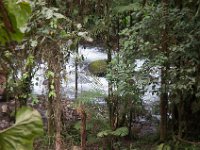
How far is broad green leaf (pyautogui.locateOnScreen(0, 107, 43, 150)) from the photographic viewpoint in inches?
33.9

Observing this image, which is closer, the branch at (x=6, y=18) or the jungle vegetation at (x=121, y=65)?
the branch at (x=6, y=18)

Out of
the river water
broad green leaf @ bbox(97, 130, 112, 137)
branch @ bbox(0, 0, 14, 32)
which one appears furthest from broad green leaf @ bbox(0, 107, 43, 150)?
broad green leaf @ bbox(97, 130, 112, 137)

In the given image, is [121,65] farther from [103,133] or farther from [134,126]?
[134,126]

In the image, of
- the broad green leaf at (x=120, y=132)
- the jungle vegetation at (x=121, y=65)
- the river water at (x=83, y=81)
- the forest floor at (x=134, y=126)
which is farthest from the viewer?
the forest floor at (x=134, y=126)

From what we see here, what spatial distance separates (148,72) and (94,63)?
4.73 m

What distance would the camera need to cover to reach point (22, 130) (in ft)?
2.87

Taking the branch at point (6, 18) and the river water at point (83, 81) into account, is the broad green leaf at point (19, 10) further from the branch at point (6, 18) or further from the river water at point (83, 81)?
the river water at point (83, 81)

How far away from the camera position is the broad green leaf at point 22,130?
2.82ft

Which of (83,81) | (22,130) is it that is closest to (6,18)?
(22,130)

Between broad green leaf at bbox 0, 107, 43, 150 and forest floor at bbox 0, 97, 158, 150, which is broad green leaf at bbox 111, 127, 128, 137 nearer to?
forest floor at bbox 0, 97, 158, 150

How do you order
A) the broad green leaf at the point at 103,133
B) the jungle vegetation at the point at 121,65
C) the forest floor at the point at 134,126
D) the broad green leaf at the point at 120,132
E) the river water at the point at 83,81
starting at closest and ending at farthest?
the jungle vegetation at the point at 121,65, the river water at the point at 83,81, the broad green leaf at the point at 103,133, the broad green leaf at the point at 120,132, the forest floor at the point at 134,126

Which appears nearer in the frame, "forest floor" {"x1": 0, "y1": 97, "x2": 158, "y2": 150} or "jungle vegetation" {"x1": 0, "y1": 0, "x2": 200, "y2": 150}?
"jungle vegetation" {"x1": 0, "y1": 0, "x2": 200, "y2": 150}

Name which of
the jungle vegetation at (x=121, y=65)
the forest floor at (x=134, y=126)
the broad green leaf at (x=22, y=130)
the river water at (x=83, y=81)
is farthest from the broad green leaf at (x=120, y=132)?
the broad green leaf at (x=22, y=130)

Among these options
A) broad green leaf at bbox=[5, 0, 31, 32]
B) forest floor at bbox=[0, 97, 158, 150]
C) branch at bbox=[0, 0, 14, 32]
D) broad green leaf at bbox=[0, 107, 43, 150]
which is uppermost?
→ broad green leaf at bbox=[5, 0, 31, 32]
